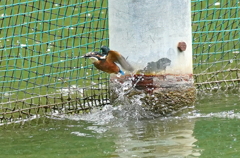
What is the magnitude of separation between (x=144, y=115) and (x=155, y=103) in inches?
6.8

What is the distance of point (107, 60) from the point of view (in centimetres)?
642

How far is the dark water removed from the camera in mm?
5305

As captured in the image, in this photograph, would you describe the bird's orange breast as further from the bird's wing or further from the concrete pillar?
the concrete pillar

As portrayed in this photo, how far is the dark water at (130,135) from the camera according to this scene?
5.30 metres

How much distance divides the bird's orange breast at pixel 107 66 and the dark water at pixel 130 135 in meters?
0.49

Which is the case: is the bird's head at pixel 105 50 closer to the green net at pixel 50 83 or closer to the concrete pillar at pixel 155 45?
the concrete pillar at pixel 155 45

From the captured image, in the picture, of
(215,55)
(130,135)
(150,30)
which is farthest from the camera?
(215,55)

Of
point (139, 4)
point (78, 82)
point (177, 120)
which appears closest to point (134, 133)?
point (177, 120)

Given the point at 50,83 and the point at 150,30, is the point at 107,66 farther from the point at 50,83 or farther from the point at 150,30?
the point at 50,83

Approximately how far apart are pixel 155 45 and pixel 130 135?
1158 millimetres

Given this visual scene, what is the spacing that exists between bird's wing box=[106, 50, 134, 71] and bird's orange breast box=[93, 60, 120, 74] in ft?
0.16

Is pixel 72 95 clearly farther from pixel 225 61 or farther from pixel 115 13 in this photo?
pixel 225 61

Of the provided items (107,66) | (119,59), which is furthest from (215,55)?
(107,66)

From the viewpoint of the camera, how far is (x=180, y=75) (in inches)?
266
